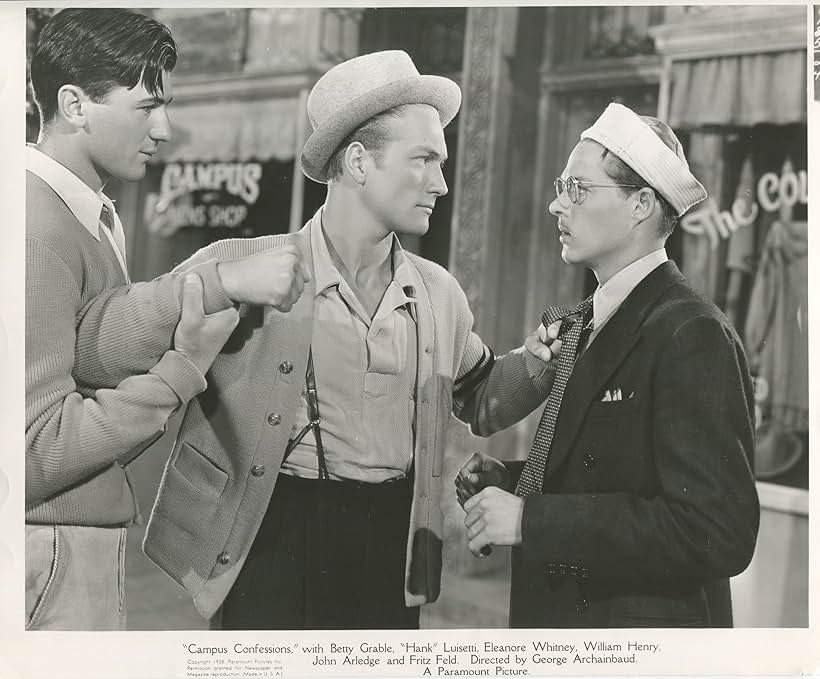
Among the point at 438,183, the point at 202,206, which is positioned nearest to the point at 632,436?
the point at 438,183

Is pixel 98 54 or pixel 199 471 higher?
pixel 98 54

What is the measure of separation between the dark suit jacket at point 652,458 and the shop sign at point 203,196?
998 mm

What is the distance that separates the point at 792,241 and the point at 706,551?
90 centimetres

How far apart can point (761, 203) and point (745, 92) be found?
314 mm

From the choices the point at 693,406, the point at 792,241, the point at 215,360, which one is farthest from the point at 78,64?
the point at 792,241

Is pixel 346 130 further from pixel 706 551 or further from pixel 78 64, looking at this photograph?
pixel 706 551

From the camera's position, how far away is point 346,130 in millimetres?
2146

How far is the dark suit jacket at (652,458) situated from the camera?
2.00 meters

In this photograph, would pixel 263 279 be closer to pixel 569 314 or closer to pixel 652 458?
pixel 569 314

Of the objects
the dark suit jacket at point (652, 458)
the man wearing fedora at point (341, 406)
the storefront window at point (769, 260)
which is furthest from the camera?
the storefront window at point (769, 260)

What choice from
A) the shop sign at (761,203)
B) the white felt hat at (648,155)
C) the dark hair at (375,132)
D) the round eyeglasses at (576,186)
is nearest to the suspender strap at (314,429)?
the dark hair at (375,132)

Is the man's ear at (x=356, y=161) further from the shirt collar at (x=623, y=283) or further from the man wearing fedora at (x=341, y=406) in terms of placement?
the shirt collar at (x=623, y=283)

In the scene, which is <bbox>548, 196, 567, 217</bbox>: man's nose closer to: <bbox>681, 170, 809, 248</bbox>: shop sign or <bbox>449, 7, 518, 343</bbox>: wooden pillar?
<bbox>449, 7, 518, 343</bbox>: wooden pillar

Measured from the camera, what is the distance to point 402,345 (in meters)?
2.18
